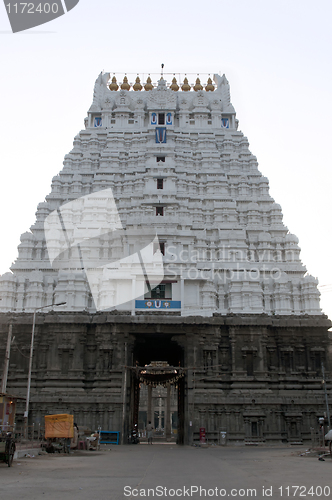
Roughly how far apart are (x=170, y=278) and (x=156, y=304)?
158 inches

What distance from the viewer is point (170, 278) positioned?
1745 inches

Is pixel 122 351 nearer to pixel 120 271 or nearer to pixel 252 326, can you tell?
pixel 120 271

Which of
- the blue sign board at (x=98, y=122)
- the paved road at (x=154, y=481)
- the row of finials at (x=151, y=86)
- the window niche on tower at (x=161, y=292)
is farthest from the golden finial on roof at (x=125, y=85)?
the paved road at (x=154, y=481)

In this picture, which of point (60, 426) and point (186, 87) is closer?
point (60, 426)

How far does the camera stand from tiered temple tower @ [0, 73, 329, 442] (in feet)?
127

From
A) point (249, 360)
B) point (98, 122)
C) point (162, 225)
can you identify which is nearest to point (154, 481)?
point (249, 360)

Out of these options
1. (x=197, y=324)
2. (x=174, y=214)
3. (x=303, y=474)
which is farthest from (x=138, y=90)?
(x=303, y=474)

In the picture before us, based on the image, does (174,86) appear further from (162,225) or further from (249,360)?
(249,360)

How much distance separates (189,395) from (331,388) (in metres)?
12.6

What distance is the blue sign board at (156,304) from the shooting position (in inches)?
1612

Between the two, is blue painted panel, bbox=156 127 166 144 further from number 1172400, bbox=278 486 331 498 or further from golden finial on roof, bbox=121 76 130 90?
number 1172400, bbox=278 486 331 498

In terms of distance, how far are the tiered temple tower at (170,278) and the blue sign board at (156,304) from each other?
10 centimetres

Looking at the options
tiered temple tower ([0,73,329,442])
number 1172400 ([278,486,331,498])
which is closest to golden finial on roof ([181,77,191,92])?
tiered temple tower ([0,73,329,442])

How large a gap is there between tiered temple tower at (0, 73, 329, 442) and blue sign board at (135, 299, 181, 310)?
0.10 m
